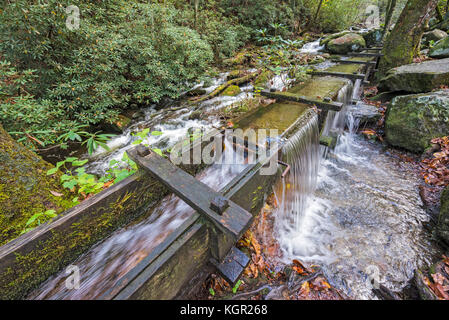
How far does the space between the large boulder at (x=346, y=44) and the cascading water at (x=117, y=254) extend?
53.7 feet

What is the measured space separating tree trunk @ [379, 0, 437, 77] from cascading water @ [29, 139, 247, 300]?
10353mm

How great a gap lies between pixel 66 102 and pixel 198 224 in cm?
574

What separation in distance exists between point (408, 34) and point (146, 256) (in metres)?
11.2

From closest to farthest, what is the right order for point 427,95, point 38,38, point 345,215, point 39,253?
point 39,253, point 345,215, point 38,38, point 427,95

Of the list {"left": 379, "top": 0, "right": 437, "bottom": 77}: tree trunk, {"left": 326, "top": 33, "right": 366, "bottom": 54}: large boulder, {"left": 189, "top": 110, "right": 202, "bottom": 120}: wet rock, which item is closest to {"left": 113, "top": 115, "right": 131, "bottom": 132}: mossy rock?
{"left": 189, "top": 110, "right": 202, "bottom": 120}: wet rock

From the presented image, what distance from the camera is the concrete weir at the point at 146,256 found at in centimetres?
124

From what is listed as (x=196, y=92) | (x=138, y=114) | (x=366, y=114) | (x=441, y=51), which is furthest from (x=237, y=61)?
(x=441, y=51)

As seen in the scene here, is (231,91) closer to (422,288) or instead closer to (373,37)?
(422,288)

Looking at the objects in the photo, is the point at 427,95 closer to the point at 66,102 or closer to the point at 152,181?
the point at 152,181

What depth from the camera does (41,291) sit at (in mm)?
1718

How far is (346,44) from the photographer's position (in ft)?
41.3

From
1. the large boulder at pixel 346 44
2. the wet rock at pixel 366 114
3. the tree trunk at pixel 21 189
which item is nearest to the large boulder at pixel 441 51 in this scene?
the wet rock at pixel 366 114
